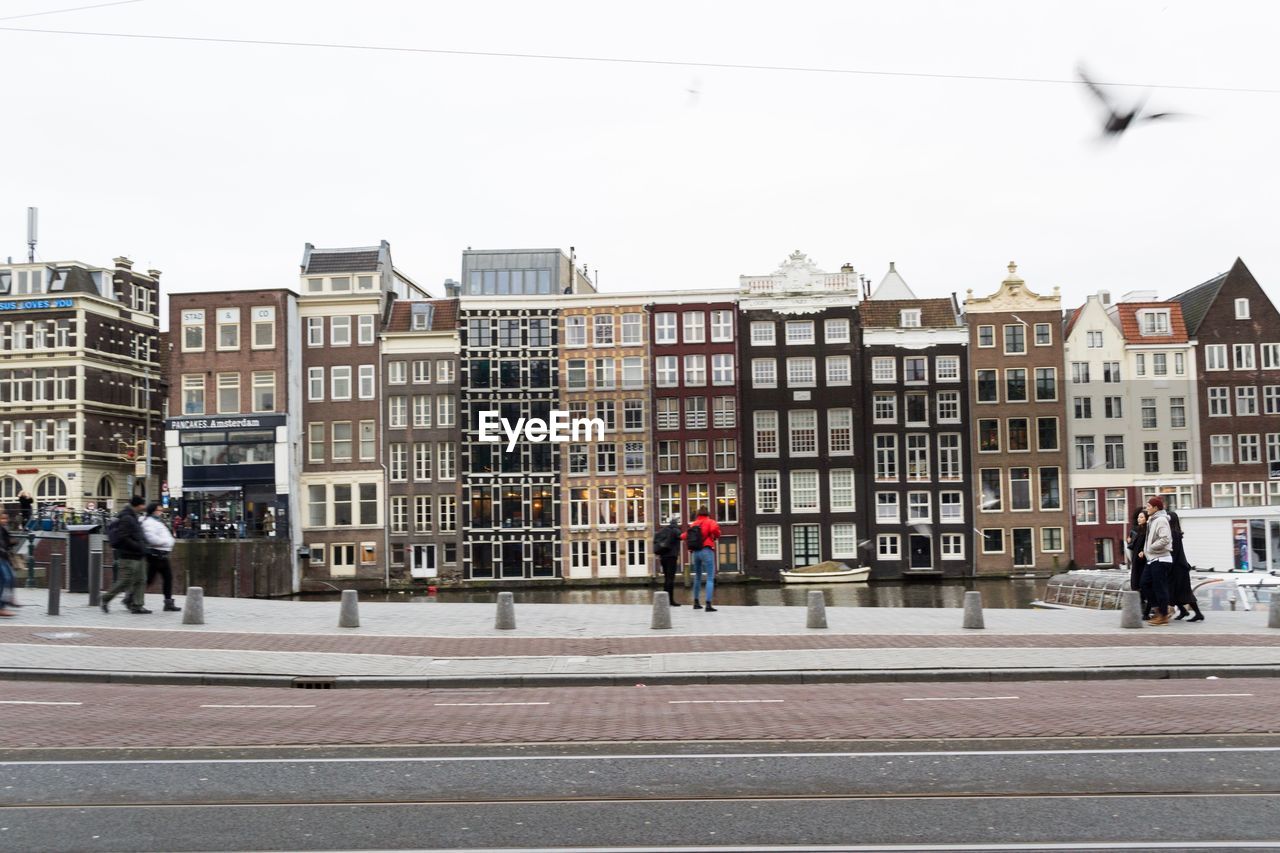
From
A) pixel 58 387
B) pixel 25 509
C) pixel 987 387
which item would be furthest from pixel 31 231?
pixel 987 387

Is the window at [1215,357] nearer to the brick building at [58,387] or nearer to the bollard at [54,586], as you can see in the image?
the brick building at [58,387]

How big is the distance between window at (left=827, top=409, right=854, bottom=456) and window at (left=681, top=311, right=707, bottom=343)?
8578 millimetres

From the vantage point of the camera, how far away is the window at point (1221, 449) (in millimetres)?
69000

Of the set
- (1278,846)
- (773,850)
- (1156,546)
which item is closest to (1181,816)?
(1278,846)

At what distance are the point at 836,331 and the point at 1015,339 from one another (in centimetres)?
1069

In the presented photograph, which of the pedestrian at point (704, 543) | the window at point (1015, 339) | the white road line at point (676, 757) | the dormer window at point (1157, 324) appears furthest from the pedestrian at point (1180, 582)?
the dormer window at point (1157, 324)

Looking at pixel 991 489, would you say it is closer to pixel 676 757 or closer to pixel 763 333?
pixel 763 333

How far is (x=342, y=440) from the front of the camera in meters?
70.2

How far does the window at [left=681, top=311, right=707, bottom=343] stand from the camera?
2758 inches

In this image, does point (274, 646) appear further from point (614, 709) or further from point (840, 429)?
point (840, 429)

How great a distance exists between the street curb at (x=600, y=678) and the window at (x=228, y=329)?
5565cm

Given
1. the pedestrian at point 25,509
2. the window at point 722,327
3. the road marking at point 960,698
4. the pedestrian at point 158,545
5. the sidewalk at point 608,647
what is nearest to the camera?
the road marking at point 960,698

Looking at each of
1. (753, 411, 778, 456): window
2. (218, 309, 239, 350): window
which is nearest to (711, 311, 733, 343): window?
(753, 411, 778, 456): window

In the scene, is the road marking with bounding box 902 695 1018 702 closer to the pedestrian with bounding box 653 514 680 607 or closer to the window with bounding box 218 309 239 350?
the pedestrian with bounding box 653 514 680 607
